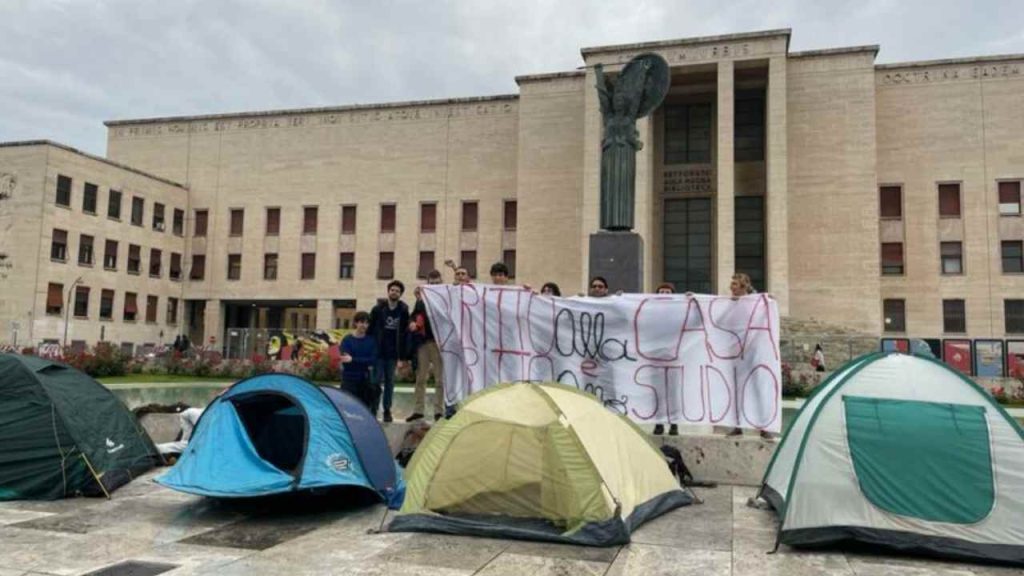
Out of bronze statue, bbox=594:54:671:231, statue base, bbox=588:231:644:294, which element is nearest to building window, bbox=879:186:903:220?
bronze statue, bbox=594:54:671:231

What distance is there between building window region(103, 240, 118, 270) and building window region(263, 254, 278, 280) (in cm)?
860

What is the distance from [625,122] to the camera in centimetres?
1372

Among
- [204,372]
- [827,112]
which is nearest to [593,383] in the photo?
[204,372]

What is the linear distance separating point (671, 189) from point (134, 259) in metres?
33.1

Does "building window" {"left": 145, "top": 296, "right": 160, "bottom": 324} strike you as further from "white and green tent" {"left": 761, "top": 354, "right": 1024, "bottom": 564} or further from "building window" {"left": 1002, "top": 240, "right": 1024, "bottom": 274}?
"white and green tent" {"left": 761, "top": 354, "right": 1024, "bottom": 564}

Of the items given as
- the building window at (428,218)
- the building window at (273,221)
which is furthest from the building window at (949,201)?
the building window at (273,221)

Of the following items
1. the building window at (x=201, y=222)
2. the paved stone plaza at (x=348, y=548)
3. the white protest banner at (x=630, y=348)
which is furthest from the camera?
the building window at (x=201, y=222)

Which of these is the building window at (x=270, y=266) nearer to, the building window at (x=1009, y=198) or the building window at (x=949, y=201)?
the building window at (x=949, y=201)

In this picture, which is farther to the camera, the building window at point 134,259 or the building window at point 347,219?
the building window at point 347,219

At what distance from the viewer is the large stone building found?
3862 centimetres

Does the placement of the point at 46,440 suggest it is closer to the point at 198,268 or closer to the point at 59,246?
the point at 59,246

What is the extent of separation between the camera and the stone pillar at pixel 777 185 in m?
37.7

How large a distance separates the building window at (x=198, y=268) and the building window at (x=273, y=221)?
5278mm

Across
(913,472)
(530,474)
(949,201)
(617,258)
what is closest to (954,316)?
(949,201)
